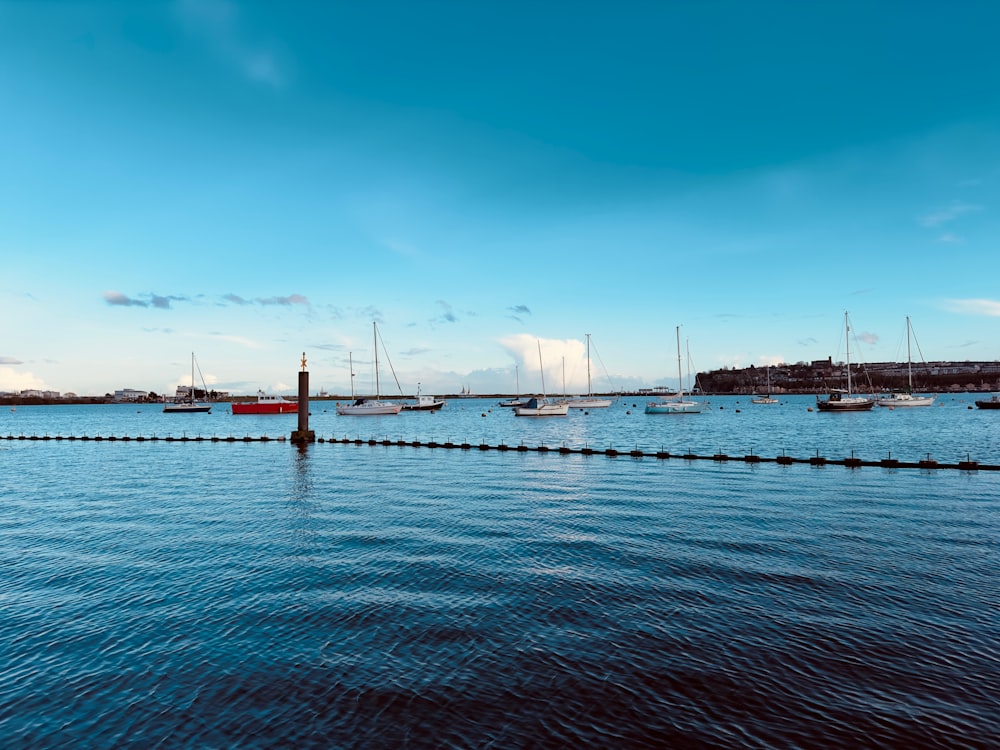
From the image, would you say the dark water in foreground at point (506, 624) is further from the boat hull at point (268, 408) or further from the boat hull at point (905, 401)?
the boat hull at point (905, 401)

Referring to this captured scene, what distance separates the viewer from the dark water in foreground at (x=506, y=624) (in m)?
8.56

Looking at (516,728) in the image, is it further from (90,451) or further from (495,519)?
(90,451)

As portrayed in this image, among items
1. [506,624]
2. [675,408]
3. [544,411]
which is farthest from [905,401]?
[506,624]

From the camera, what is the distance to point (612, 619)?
12.3 meters

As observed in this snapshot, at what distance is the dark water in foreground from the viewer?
8.56 m

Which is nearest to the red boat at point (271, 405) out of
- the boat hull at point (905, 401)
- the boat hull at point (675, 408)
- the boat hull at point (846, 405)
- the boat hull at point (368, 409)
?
the boat hull at point (368, 409)

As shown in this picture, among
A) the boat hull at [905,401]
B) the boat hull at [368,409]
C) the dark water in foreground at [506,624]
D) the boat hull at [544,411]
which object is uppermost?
the boat hull at [368,409]

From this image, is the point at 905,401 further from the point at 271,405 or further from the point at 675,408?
the point at 271,405

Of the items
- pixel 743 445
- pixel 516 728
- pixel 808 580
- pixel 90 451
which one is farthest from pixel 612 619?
pixel 90 451

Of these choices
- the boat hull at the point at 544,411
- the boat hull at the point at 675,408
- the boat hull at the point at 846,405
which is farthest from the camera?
the boat hull at the point at 675,408

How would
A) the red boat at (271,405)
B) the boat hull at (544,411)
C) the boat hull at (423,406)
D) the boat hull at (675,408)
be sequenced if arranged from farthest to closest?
the boat hull at (423,406), the red boat at (271,405), the boat hull at (675,408), the boat hull at (544,411)

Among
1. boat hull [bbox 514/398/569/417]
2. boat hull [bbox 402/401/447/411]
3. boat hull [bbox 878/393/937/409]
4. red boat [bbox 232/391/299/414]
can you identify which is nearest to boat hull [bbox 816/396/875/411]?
boat hull [bbox 878/393/937/409]

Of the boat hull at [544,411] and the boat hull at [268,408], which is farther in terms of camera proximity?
the boat hull at [268,408]

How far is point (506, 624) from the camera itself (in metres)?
12.0
